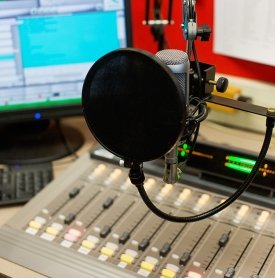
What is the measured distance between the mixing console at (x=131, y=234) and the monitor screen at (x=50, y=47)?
0.25 metres

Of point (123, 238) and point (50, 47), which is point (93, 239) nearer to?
point (123, 238)

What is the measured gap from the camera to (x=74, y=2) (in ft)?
3.92

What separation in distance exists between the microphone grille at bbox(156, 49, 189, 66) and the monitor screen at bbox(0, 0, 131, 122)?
58 cm

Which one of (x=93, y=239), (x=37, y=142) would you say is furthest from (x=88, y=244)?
(x=37, y=142)

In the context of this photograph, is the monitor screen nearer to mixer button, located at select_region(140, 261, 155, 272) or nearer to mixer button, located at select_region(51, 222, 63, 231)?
mixer button, located at select_region(51, 222, 63, 231)

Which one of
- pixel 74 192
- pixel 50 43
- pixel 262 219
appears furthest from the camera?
pixel 50 43

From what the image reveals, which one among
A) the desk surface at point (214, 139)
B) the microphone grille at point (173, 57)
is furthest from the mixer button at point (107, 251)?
the microphone grille at point (173, 57)

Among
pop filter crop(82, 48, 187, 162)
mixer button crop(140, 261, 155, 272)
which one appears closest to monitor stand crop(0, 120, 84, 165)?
mixer button crop(140, 261, 155, 272)

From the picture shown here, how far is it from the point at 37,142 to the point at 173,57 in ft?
2.51

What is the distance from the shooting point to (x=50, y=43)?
48.0 inches

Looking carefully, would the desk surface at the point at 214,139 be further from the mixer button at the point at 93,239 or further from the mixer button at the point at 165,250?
the mixer button at the point at 165,250

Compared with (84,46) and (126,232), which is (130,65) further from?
(84,46)

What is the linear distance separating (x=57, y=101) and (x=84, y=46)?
0.15 metres

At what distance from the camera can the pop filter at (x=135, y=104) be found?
0.65 meters
